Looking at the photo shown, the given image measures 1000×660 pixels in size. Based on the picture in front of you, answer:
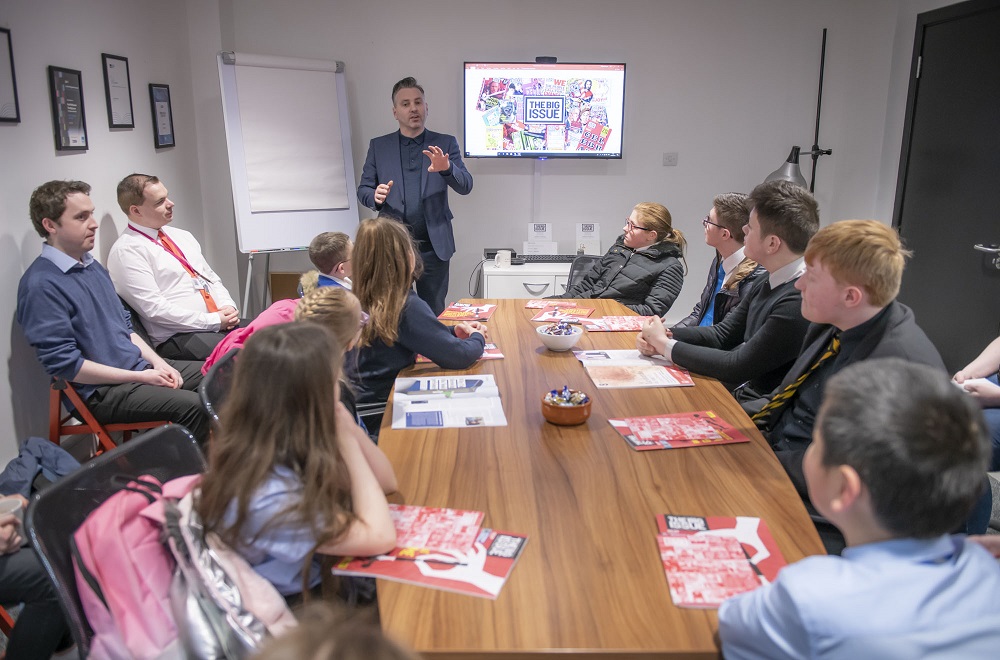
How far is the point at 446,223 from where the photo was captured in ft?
15.3

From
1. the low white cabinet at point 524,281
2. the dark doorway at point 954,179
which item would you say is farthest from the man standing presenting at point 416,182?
the dark doorway at point 954,179

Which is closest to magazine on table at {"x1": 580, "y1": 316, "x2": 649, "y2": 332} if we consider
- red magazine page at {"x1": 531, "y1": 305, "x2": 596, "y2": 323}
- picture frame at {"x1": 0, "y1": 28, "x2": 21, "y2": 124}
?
red magazine page at {"x1": 531, "y1": 305, "x2": 596, "y2": 323}

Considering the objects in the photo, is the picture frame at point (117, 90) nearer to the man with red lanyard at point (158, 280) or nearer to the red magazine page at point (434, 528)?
the man with red lanyard at point (158, 280)

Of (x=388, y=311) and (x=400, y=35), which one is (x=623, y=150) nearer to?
(x=400, y=35)

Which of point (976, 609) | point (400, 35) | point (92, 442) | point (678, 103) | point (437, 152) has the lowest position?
point (92, 442)

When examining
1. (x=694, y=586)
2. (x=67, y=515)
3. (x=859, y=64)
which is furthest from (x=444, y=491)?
(x=859, y=64)

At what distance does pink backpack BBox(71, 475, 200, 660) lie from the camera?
3.94ft

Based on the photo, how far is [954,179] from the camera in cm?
398

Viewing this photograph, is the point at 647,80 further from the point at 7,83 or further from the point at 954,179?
the point at 7,83

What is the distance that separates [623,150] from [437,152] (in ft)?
5.08

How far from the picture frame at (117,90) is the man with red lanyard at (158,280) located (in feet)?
1.76

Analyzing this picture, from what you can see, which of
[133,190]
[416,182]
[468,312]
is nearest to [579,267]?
[416,182]

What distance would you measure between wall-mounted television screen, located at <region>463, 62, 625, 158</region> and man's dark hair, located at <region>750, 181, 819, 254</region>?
2.76 m

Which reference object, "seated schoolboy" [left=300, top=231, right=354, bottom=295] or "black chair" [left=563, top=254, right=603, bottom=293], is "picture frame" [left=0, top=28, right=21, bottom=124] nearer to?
"seated schoolboy" [left=300, top=231, right=354, bottom=295]
